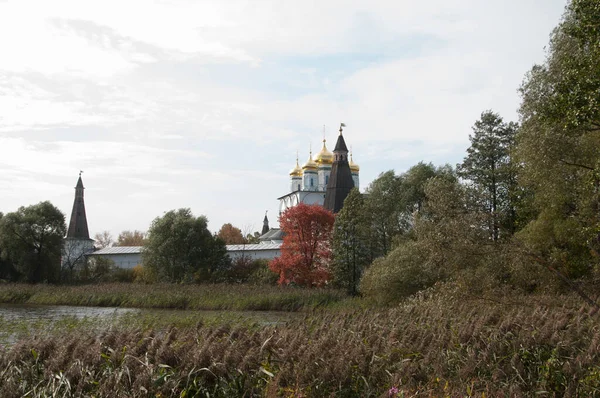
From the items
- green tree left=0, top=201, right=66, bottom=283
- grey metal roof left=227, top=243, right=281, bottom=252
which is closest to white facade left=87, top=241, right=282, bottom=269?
grey metal roof left=227, top=243, right=281, bottom=252

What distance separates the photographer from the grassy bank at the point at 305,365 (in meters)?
6.82

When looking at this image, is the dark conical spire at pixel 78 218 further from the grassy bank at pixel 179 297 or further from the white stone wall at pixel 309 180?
the grassy bank at pixel 179 297

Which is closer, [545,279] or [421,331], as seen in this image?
[421,331]

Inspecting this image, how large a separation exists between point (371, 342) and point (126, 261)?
5791 centimetres

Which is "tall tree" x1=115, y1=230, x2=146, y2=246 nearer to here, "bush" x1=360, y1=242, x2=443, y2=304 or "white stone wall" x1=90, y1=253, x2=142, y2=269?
"white stone wall" x1=90, y1=253, x2=142, y2=269

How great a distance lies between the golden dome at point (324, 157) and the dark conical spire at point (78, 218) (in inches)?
1133

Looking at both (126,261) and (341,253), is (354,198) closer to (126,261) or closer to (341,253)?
(341,253)

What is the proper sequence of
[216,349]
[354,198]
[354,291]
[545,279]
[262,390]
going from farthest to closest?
[354,198], [354,291], [545,279], [216,349], [262,390]

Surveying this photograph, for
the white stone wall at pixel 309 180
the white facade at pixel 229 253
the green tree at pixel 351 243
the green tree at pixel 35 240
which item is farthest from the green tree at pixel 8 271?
the white stone wall at pixel 309 180

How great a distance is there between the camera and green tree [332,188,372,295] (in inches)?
1532

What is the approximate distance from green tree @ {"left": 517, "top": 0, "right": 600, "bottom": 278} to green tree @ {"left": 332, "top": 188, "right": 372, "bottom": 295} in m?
17.3

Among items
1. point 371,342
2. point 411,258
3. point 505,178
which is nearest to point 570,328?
point 371,342

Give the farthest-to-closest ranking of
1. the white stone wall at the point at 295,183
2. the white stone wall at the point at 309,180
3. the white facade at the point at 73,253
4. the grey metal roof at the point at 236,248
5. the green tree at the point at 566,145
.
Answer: the white stone wall at the point at 295,183 → the white stone wall at the point at 309,180 → the grey metal roof at the point at 236,248 → the white facade at the point at 73,253 → the green tree at the point at 566,145

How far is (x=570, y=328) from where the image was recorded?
972 centimetres
